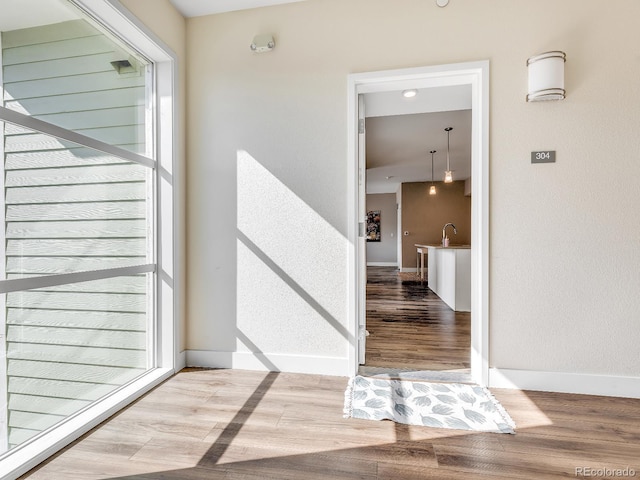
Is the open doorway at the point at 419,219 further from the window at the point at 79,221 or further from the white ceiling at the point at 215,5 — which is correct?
the window at the point at 79,221

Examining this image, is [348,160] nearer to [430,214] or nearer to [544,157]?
[544,157]

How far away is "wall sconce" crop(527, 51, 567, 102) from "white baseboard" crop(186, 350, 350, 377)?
7.32 ft

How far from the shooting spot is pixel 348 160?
2.48 meters

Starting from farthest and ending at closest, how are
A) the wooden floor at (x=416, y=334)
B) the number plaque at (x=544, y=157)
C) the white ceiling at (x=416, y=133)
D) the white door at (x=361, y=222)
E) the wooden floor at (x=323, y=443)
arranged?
the white ceiling at (x=416, y=133) < the wooden floor at (x=416, y=334) < the white door at (x=361, y=222) < the number plaque at (x=544, y=157) < the wooden floor at (x=323, y=443)

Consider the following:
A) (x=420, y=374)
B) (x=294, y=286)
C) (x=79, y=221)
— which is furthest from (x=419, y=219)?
(x=79, y=221)

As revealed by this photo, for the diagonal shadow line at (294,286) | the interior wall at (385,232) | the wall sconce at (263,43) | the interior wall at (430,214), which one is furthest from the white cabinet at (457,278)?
the interior wall at (385,232)

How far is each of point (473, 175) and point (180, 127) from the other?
7.34 ft

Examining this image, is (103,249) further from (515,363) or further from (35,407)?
(515,363)

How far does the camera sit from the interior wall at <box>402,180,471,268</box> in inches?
394

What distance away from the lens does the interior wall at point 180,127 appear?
2466mm

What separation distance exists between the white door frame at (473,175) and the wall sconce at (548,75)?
28 cm

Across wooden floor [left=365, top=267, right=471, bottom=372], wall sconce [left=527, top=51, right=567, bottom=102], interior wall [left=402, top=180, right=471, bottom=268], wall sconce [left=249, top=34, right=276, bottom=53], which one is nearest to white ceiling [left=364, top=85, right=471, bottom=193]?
interior wall [left=402, top=180, right=471, bottom=268]

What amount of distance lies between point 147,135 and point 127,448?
2.03 metres

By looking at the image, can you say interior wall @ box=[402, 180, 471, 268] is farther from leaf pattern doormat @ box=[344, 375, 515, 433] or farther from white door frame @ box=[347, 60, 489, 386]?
leaf pattern doormat @ box=[344, 375, 515, 433]
